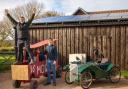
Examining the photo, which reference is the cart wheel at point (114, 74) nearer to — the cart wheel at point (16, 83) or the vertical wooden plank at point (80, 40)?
the cart wheel at point (16, 83)

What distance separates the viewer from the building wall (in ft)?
57.9

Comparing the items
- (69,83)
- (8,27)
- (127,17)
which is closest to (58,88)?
(69,83)

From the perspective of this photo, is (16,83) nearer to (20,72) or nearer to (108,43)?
(20,72)

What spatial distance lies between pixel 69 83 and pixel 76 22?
5.57 metres

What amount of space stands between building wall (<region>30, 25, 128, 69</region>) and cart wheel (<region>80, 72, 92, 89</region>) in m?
4.84

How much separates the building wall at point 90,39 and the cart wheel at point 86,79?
4843mm

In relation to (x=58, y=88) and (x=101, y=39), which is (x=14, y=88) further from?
(x=101, y=39)

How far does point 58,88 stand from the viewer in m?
13.3

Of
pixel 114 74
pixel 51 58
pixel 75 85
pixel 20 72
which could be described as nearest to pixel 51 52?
pixel 51 58

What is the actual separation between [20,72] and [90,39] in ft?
21.1

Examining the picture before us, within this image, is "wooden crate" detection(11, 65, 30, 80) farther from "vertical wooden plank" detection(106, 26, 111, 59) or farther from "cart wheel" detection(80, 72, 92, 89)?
"vertical wooden plank" detection(106, 26, 111, 59)

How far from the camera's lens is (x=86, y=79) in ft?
43.4

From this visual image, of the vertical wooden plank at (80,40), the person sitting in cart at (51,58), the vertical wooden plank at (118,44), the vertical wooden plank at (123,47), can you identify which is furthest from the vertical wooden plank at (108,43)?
the person sitting in cart at (51,58)

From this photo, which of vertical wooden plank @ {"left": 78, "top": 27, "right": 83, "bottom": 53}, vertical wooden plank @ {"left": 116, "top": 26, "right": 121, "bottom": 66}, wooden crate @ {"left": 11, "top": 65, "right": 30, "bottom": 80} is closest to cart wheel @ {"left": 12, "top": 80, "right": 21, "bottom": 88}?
wooden crate @ {"left": 11, "top": 65, "right": 30, "bottom": 80}
